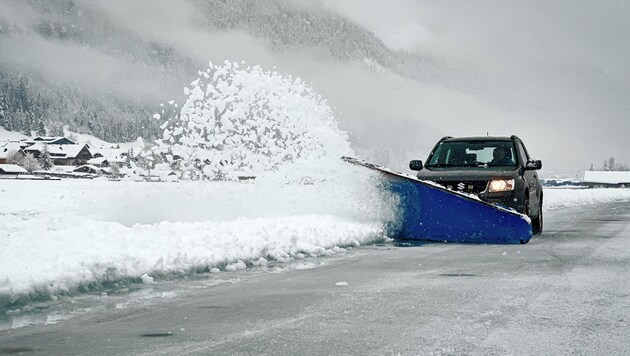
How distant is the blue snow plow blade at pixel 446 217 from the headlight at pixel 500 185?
103 cm

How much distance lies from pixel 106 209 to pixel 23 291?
47.1 ft

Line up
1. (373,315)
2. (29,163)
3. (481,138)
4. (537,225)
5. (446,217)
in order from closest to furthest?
(373,315) → (446,217) → (481,138) → (537,225) → (29,163)

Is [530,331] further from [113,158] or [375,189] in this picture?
[113,158]

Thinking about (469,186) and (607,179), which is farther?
(607,179)

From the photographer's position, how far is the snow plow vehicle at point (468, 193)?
10844 millimetres

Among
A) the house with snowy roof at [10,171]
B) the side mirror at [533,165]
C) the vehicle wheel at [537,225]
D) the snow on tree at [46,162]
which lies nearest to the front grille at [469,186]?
the side mirror at [533,165]

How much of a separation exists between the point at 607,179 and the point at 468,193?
522ft

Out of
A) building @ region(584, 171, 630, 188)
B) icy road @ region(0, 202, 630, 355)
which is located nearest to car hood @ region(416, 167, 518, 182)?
icy road @ region(0, 202, 630, 355)

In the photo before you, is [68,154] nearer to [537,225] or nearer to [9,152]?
[9,152]

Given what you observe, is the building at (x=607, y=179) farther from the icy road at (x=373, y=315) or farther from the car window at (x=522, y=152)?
the icy road at (x=373, y=315)

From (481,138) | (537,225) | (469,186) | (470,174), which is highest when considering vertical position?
(481,138)

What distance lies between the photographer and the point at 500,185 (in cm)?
1186

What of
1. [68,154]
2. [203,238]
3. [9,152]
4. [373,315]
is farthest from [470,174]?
[68,154]

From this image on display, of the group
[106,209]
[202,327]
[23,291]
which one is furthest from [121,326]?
[106,209]
